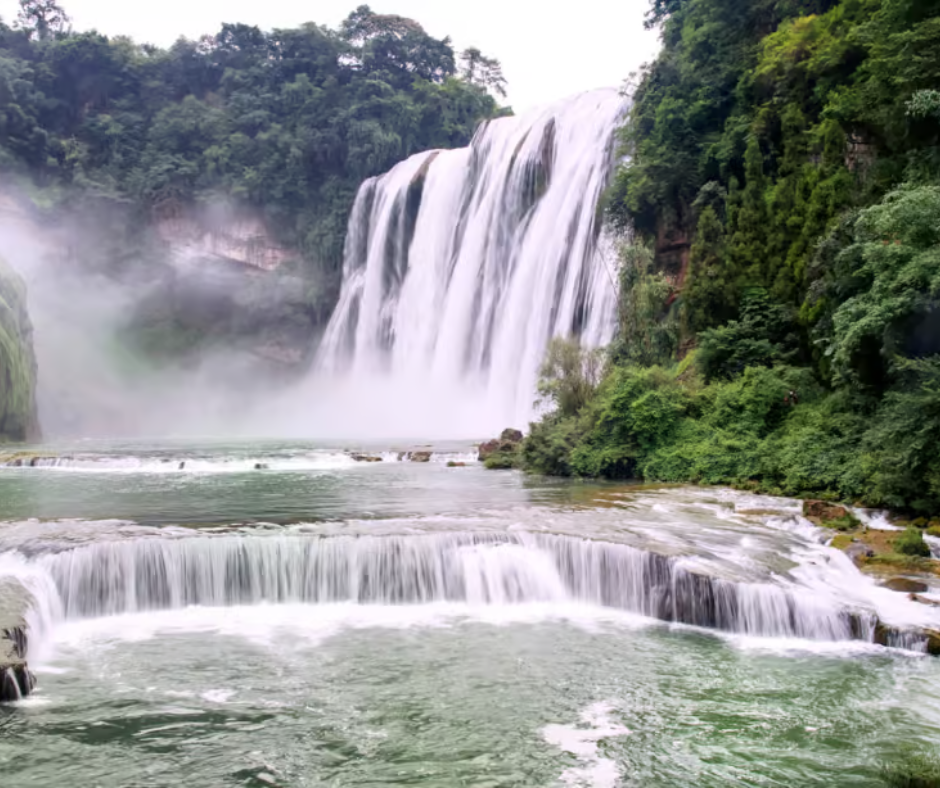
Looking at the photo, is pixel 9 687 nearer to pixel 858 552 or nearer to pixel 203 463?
pixel 858 552

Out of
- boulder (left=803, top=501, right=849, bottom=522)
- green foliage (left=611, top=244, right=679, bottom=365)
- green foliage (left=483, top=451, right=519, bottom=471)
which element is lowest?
boulder (left=803, top=501, right=849, bottom=522)

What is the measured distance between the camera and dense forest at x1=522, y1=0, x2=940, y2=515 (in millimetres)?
14031

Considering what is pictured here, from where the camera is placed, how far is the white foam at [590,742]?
5941 mm

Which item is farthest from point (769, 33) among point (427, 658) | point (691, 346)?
point (427, 658)

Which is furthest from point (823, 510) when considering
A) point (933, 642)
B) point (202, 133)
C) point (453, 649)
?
point (202, 133)

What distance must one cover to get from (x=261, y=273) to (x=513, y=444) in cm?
3529

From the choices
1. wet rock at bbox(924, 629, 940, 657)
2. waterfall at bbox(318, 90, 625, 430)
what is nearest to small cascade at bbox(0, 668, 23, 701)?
wet rock at bbox(924, 629, 940, 657)

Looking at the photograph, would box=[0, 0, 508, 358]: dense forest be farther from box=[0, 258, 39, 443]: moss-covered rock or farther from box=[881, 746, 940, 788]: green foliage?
box=[881, 746, 940, 788]: green foliage

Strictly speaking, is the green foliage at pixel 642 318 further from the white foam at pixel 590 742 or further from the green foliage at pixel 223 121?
the green foliage at pixel 223 121

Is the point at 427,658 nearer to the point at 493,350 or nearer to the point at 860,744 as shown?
the point at 860,744

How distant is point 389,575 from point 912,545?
7.10 meters

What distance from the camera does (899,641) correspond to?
8781mm

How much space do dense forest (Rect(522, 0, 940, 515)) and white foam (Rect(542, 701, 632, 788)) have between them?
320 inches

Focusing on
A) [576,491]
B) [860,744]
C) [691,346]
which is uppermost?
[691,346]
